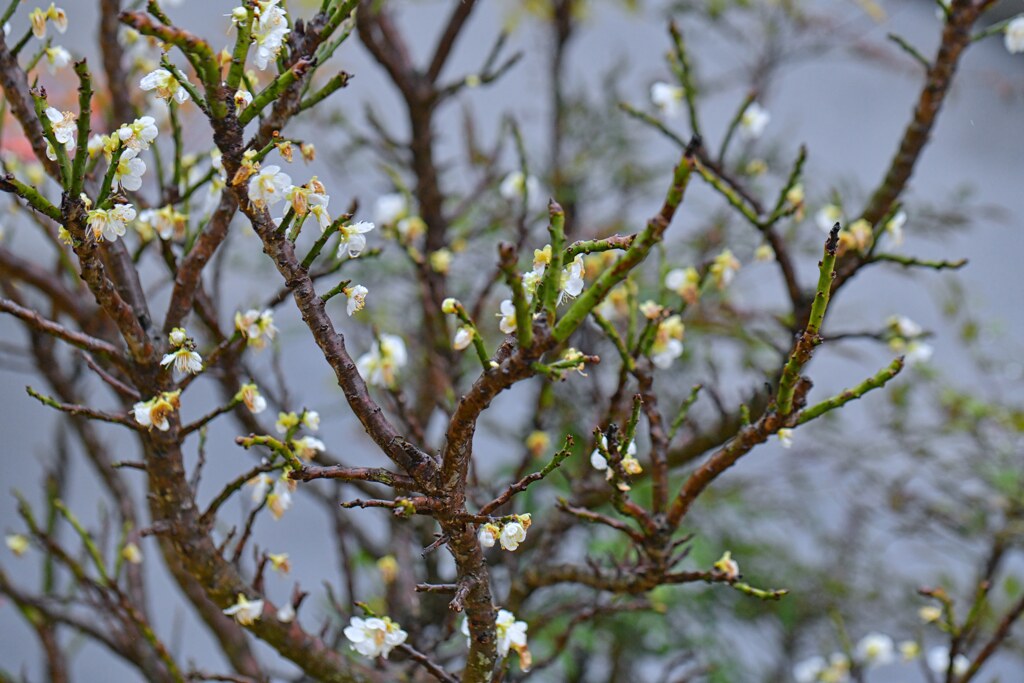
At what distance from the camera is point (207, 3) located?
169cm

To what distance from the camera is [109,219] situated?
0.43m

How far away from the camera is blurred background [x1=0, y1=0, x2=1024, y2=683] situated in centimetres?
124

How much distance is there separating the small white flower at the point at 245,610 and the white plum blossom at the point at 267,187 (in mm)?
242

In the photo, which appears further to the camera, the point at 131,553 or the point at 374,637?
the point at 131,553

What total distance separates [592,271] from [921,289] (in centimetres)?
141

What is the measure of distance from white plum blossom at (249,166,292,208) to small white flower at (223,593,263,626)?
24 cm

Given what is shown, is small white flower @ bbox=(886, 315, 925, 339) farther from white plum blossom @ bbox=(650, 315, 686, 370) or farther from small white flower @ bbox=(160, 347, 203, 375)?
small white flower @ bbox=(160, 347, 203, 375)

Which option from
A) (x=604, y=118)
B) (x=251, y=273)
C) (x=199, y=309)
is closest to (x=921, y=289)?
(x=604, y=118)

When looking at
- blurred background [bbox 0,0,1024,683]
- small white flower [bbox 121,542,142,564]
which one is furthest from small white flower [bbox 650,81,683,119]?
small white flower [bbox 121,542,142,564]

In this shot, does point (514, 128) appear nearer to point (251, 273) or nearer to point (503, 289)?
point (503, 289)

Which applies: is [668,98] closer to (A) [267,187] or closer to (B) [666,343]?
(B) [666,343]

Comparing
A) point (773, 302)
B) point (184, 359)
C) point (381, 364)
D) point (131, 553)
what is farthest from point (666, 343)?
point (773, 302)

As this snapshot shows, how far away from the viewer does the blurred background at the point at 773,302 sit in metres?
1.24

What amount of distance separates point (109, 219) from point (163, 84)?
72mm
